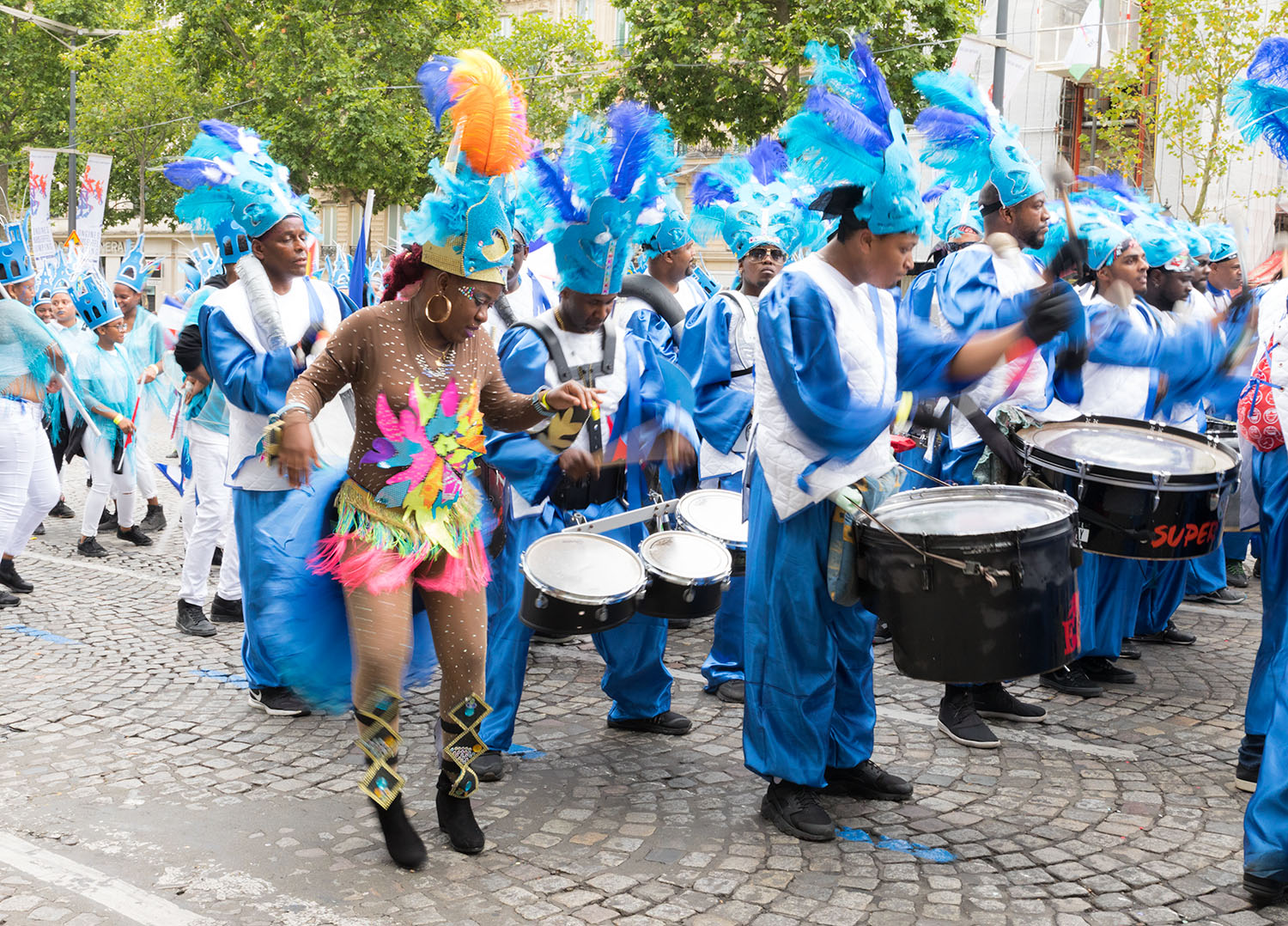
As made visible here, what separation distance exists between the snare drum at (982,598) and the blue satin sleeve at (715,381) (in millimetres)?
2079

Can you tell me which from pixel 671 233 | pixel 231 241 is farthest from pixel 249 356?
pixel 671 233

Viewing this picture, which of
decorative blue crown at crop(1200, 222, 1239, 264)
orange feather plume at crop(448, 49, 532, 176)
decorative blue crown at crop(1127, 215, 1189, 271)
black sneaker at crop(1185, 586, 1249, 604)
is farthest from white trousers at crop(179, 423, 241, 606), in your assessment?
decorative blue crown at crop(1200, 222, 1239, 264)

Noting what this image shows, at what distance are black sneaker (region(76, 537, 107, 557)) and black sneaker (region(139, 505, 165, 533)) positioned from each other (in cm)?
100

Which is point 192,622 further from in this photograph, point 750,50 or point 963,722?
point 750,50

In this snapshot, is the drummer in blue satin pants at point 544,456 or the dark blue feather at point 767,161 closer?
the drummer in blue satin pants at point 544,456

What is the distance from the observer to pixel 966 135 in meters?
5.08

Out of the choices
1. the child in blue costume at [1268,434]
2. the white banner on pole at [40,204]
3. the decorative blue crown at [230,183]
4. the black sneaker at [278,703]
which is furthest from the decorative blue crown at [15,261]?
the child in blue costume at [1268,434]

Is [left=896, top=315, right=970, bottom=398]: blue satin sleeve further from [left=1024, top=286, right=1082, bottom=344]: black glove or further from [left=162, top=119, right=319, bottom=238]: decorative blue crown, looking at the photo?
[left=162, top=119, right=319, bottom=238]: decorative blue crown

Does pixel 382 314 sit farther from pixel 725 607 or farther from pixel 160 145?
pixel 160 145

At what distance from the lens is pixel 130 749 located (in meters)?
4.97

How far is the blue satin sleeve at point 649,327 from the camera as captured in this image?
204 inches

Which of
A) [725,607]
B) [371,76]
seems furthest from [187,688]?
[371,76]

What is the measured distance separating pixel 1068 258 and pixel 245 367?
10.6 feet

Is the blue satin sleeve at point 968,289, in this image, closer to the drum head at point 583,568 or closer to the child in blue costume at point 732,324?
the child in blue costume at point 732,324
